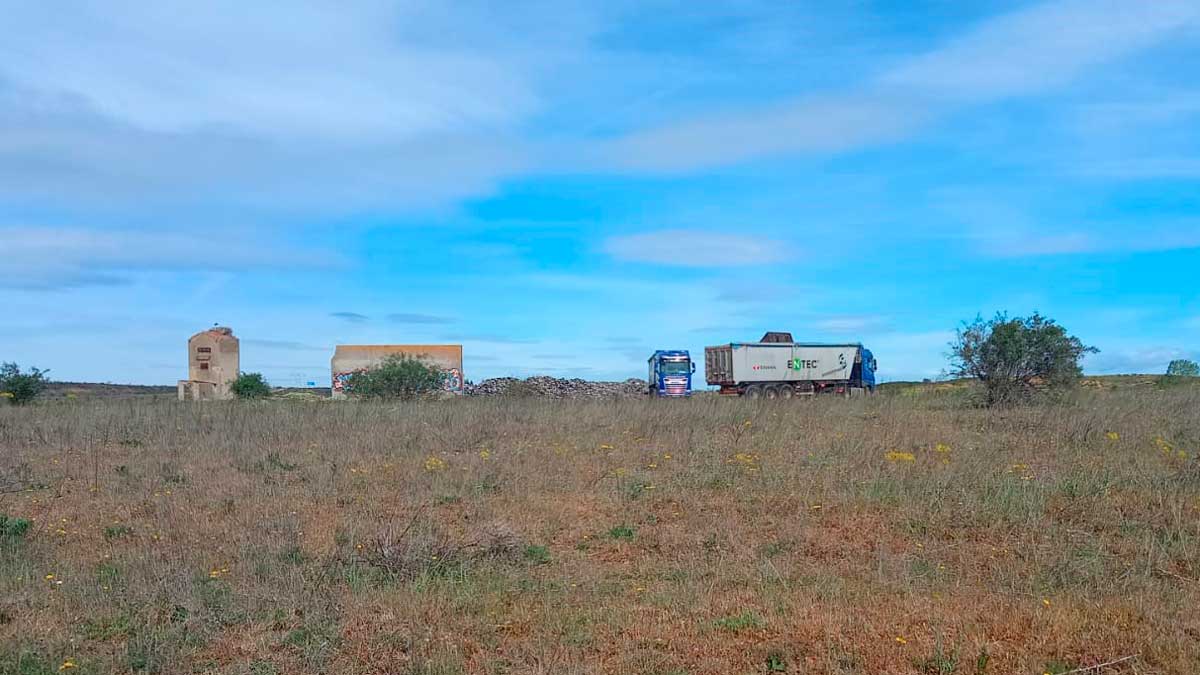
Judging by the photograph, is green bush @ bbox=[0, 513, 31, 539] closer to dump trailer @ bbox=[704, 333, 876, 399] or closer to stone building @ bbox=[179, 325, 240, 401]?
dump trailer @ bbox=[704, 333, 876, 399]

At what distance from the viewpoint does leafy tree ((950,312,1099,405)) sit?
956 inches

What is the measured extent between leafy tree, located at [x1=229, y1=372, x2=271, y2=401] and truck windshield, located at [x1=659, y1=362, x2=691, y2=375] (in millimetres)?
17350

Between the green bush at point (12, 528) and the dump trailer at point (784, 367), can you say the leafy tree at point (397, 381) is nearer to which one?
the dump trailer at point (784, 367)

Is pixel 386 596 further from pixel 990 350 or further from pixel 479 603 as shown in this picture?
pixel 990 350

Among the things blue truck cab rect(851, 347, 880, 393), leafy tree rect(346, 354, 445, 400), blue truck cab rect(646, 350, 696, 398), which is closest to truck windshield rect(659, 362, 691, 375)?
blue truck cab rect(646, 350, 696, 398)

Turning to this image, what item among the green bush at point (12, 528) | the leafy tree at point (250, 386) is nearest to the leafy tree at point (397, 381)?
the leafy tree at point (250, 386)

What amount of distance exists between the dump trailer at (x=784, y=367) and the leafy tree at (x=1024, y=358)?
1505 cm

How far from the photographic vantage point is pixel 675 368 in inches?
1612

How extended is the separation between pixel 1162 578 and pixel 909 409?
14.6 metres

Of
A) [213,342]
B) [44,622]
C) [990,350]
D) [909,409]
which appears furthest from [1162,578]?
[213,342]

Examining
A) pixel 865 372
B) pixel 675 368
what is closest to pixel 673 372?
pixel 675 368

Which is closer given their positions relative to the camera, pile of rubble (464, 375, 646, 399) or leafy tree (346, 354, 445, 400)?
leafy tree (346, 354, 445, 400)

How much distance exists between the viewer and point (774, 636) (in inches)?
245

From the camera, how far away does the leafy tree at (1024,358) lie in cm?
2428
